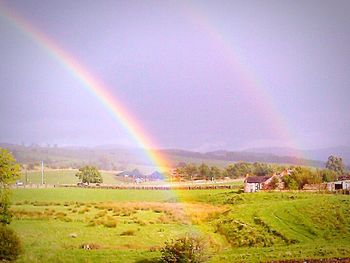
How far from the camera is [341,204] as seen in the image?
10.0m

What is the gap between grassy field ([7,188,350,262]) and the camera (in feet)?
28.1

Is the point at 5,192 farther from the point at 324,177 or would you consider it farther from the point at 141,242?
the point at 324,177

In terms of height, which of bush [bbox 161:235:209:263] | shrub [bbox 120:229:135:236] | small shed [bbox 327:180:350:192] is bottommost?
bush [bbox 161:235:209:263]

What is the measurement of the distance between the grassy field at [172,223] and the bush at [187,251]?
1.06ft

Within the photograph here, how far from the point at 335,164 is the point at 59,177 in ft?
18.3

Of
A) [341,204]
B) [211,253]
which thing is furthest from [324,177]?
[211,253]

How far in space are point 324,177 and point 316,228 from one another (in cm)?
109

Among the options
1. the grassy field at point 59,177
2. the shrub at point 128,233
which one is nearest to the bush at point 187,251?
the shrub at point 128,233

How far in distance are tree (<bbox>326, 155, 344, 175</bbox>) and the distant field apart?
4397 mm

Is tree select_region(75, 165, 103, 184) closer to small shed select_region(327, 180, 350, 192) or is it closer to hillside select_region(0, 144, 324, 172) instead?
hillside select_region(0, 144, 324, 172)

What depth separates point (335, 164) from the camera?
10148 mm

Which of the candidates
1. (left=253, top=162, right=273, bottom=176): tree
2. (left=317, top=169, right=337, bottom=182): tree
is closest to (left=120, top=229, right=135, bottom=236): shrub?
(left=253, top=162, right=273, bottom=176): tree

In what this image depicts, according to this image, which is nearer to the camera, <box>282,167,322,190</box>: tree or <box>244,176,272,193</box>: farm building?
<box>244,176,272,193</box>: farm building

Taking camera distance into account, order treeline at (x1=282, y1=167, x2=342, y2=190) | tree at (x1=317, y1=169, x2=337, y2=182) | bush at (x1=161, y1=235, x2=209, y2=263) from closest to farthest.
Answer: bush at (x1=161, y1=235, x2=209, y2=263) → treeline at (x1=282, y1=167, x2=342, y2=190) → tree at (x1=317, y1=169, x2=337, y2=182)
